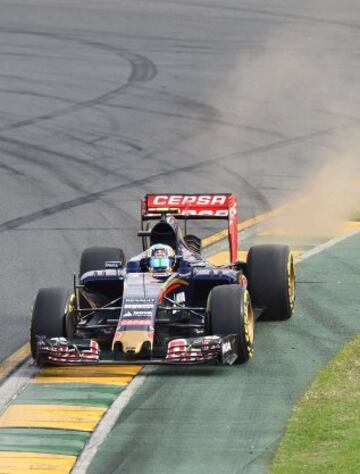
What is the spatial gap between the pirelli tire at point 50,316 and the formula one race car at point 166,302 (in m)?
0.01

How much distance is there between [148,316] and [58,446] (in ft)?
A: 8.82

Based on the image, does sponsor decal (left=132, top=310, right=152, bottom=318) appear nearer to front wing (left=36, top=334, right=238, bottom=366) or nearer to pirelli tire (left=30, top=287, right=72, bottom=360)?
front wing (left=36, top=334, right=238, bottom=366)

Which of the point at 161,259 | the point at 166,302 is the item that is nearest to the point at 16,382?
the point at 166,302

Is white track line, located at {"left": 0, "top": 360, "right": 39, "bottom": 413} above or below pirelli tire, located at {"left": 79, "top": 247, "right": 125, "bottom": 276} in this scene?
below

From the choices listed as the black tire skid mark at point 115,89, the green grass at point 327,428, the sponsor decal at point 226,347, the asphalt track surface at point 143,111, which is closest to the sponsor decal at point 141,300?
the sponsor decal at point 226,347

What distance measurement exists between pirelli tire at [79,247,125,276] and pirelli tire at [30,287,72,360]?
2.20 metres

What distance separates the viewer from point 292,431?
14.0 meters

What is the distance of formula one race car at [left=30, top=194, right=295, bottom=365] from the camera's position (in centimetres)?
1593


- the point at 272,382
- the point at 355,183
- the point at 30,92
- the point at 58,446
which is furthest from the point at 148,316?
the point at 30,92

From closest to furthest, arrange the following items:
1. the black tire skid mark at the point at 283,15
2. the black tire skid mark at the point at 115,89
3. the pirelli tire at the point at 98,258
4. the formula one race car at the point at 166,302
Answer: the formula one race car at the point at 166,302
the pirelli tire at the point at 98,258
the black tire skid mark at the point at 115,89
the black tire skid mark at the point at 283,15

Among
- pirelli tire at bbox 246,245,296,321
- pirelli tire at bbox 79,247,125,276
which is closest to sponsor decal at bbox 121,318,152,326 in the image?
pirelli tire at bbox 246,245,296,321

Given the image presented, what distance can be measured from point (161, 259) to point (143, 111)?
16.0 meters

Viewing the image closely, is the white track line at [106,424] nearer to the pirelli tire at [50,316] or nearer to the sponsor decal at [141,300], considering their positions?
the sponsor decal at [141,300]

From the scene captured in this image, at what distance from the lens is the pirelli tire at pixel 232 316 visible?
16.2 metres
